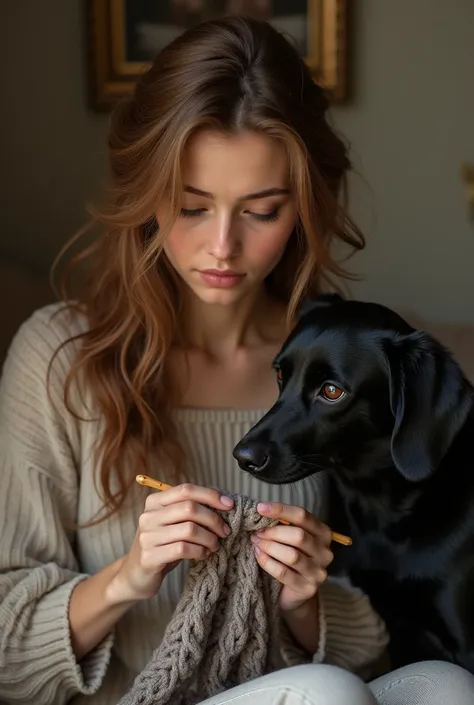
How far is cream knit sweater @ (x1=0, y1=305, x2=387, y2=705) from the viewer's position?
1.33m

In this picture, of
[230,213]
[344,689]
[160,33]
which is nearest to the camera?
[344,689]

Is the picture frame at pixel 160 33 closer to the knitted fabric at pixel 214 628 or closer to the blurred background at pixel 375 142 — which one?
the blurred background at pixel 375 142

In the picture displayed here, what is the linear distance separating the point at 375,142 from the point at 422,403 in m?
1.14

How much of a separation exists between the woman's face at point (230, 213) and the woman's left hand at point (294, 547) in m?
0.34

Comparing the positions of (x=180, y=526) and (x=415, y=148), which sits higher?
(x=415, y=148)

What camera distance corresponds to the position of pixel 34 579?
52.1 inches

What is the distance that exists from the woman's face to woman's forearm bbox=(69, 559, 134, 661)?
401 millimetres

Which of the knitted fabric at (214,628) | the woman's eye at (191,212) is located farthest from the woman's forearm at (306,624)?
the woman's eye at (191,212)

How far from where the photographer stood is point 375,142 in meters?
2.17

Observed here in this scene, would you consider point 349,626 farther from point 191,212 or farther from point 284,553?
point 191,212

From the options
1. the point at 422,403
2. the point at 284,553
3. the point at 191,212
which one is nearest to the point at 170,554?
the point at 284,553

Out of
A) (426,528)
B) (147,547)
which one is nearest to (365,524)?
(426,528)

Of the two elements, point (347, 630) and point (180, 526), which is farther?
point (347, 630)

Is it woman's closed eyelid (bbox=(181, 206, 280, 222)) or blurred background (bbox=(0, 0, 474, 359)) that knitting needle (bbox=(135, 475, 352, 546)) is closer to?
woman's closed eyelid (bbox=(181, 206, 280, 222))
